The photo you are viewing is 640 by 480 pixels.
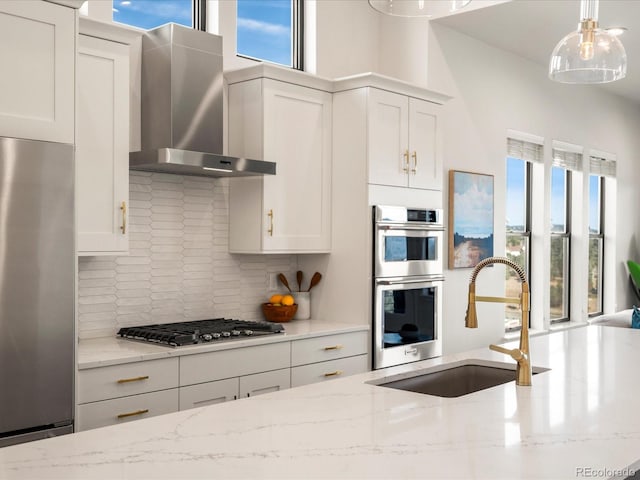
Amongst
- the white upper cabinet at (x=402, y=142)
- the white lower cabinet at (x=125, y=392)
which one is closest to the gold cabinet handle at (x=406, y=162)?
the white upper cabinet at (x=402, y=142)

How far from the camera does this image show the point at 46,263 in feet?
8.99

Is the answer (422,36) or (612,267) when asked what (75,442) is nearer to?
(422,36)

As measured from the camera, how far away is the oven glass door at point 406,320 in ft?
14.3

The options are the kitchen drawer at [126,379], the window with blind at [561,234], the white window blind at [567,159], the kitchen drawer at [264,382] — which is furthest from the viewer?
the window with blind at [561,234]

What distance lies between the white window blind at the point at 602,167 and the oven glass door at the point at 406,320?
3.68 metres

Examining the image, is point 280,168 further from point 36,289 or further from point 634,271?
point 634,271

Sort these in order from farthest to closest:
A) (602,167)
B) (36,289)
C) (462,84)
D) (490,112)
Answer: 1. (602,167)
2. (490,112)
3. (462,84)
4. (36,289)

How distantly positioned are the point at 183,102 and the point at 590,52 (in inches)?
79.5

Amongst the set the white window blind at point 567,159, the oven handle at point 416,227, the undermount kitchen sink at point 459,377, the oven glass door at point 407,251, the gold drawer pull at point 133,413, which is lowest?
the gold drawer pull at point 133,413

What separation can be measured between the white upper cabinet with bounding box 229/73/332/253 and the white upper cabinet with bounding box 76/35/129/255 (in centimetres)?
90

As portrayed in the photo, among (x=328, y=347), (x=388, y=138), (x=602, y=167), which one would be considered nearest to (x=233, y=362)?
(x=328, y=347)

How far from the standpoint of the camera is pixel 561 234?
7.35 m

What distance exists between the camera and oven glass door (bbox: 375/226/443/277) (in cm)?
438

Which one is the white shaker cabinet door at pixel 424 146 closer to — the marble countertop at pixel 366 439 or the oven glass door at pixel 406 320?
the oven glass door at pixel 406 320
